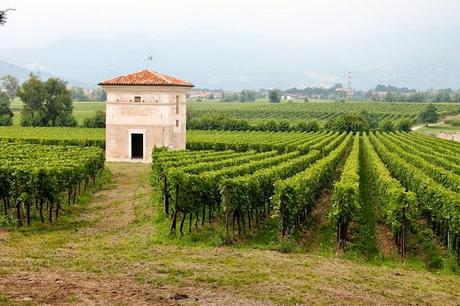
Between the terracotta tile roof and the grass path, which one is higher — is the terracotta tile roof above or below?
above

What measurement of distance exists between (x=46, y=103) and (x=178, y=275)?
86.5 meters

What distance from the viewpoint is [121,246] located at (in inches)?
695

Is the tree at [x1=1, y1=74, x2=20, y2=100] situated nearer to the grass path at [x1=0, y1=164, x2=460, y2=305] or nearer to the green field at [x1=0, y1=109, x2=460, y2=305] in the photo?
the green field at [x1=0, y1=109, x2=460, y2=305]

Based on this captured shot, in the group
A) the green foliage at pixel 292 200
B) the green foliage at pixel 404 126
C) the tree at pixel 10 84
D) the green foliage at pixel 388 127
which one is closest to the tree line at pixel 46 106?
the green foliage at pixel 388 127

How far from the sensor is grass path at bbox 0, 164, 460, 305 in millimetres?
12312

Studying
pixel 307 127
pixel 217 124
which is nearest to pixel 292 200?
pixel 217 124

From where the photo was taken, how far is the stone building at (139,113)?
→ 1834 inches

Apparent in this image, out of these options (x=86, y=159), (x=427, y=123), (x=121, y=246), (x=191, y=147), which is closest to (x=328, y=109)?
(x=427, y=123)

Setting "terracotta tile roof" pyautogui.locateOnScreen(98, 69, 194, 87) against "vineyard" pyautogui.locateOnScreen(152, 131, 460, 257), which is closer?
"vineyard" pyautogui.locateOnScreen(152, 131, 460, 257)

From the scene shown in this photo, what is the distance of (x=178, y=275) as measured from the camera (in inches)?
553

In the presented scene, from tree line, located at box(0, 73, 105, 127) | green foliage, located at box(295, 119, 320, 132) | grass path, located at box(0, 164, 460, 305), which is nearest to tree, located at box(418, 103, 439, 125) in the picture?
green foliage, located at box(295, 119, 320, 132)

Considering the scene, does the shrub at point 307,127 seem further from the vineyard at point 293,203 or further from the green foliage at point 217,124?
the vineyard at point 293,203

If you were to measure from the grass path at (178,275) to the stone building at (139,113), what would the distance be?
89.3ft

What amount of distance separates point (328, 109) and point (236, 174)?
523 ft
